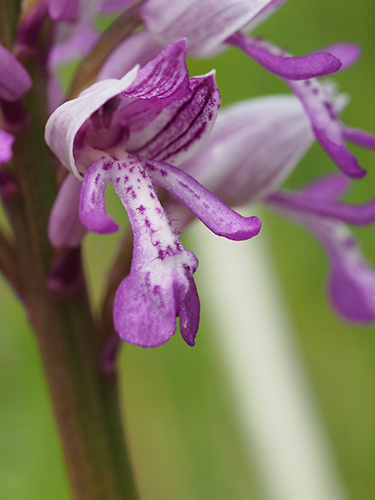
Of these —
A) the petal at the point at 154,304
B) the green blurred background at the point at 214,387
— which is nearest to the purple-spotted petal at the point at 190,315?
the petal at the point at 154,304

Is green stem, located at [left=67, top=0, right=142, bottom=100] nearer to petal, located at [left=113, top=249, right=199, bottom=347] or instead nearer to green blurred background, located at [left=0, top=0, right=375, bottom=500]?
petal, located at [left=113, top=249, right=199, bottom=347]

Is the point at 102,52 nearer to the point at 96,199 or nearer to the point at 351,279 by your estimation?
the point at 96,199

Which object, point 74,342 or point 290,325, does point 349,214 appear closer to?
point 74,342

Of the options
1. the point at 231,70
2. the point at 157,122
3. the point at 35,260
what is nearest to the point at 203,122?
the point at 157,122

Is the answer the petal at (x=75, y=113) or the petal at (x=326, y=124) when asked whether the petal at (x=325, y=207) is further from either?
the petal at (x=75, y=113)

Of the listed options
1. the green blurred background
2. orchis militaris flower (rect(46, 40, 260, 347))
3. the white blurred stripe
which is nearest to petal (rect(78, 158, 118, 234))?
orchis militaris flower (rect(46, 40, 260, 347))

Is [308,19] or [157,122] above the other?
[308,19]

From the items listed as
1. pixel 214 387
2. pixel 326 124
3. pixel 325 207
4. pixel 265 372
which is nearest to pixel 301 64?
pixel 326 124
